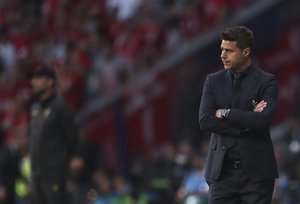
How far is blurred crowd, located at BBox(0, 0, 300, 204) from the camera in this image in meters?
14.8

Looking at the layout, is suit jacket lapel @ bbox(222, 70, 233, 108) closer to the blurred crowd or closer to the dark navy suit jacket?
the dark navy suit jacket

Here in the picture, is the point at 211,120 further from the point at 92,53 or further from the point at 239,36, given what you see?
the point at 92,53

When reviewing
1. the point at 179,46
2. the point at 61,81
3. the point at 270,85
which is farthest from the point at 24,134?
the point at 270,85

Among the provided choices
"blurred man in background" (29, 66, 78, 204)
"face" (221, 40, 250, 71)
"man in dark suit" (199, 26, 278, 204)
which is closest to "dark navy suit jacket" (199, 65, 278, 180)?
"man in dark suit" (199, 26, 278, 204)

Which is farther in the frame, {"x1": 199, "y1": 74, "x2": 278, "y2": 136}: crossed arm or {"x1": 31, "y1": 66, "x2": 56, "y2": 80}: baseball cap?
{"x1": 31, "y1": 66, "x2": 56, "y2": 80}: baseball cap

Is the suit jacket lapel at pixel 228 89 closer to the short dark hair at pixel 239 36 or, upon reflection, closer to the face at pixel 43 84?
the short dark hair at pixel 239 36

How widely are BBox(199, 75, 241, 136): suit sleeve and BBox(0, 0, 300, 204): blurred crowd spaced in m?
6.51

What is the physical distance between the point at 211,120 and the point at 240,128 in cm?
23

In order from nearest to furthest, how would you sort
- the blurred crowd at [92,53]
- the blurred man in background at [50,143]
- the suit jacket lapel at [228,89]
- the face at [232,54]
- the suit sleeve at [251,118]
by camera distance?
1. the suit sleeve at [251,118]
2. the face at [232,54]
3. the suit jacket lapel at [228,89]
4. the blurred man in background at [50,143]
5. the blurred crowd at [92,53]

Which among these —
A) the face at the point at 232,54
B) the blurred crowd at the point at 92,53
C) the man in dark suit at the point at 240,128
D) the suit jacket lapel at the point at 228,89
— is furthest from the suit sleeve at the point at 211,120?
the blurred crowd at the point at 92,53

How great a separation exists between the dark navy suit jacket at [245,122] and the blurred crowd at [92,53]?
21.4 ft

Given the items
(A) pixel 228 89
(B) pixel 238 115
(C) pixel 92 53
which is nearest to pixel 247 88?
(A) pixel 228 89

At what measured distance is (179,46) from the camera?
52.7 feet

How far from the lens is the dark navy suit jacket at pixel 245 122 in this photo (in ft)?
25.1
